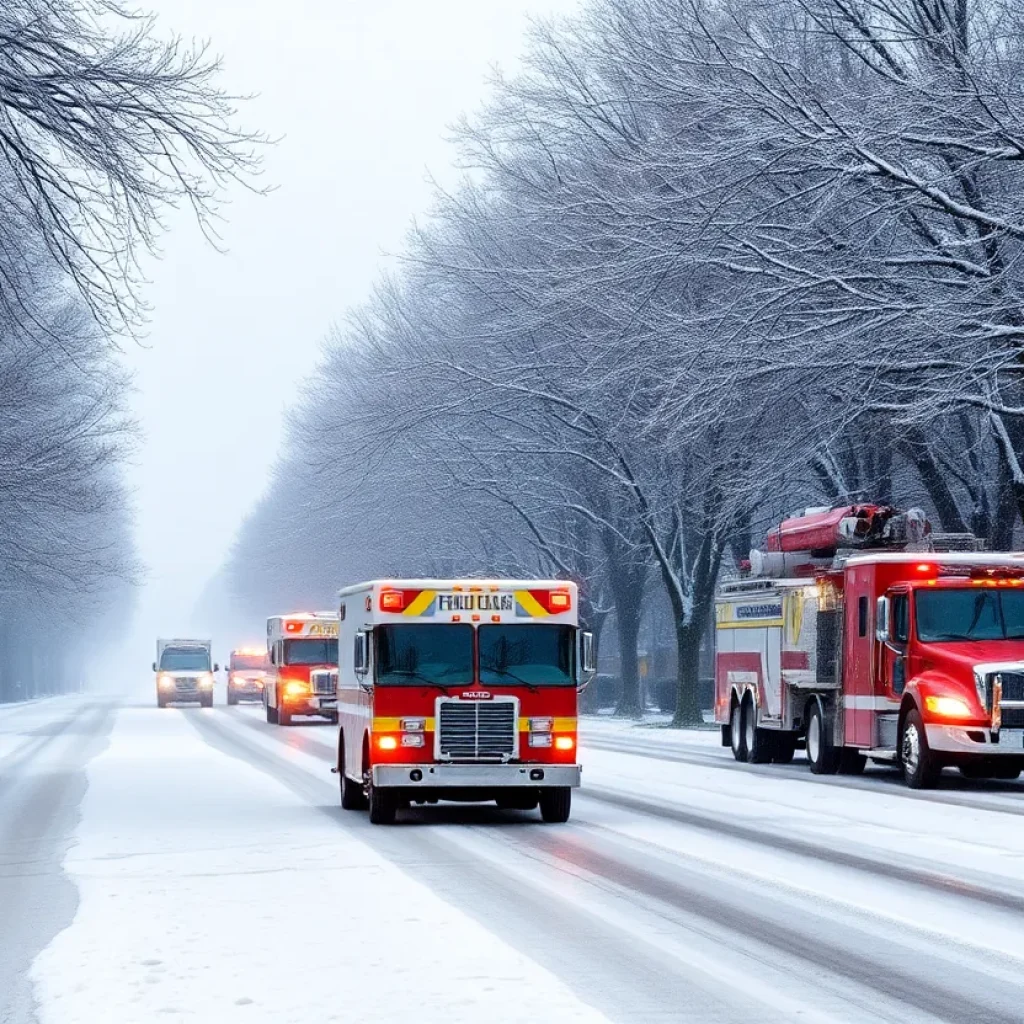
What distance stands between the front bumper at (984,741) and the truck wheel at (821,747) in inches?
161

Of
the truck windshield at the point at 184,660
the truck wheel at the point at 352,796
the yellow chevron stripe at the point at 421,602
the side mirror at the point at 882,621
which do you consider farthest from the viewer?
the truck windshield at the point at 184,660

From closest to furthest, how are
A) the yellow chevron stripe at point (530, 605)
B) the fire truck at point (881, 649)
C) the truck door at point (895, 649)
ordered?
the yellow chevron stripe at point (530, 605), the fire truck at point (881, 649), the truck door at point (895, 649)

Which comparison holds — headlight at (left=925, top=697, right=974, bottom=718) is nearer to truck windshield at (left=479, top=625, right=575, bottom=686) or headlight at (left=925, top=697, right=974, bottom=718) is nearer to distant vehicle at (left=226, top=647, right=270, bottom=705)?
truck windshield at (left=479, top=625, right=575, bottom=686)

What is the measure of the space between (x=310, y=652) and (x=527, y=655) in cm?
3243

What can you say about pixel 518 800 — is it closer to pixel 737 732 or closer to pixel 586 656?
pixel 586 656

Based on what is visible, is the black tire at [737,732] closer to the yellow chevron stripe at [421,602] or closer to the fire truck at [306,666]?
the yellow chevron stripe at [421,602]

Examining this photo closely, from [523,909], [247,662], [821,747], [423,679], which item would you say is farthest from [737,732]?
[247,662]

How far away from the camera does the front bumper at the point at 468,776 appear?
19.2m

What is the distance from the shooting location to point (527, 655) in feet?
65.2

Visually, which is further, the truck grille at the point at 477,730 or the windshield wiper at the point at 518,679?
the windshield wiper at the point at 518,679

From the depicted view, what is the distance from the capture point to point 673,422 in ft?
110

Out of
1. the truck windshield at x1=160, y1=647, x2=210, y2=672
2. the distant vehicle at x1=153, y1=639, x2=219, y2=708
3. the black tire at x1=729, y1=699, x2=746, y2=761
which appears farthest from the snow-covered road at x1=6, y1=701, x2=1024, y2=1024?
the truck windshield at x1=160, y1=647, x2=210, y2=672

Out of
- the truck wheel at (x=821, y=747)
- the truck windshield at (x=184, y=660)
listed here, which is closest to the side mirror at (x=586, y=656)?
the truck wheel at (x=821, y=747)

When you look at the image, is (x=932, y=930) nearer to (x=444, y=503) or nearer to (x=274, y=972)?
(x=274, y=972)
